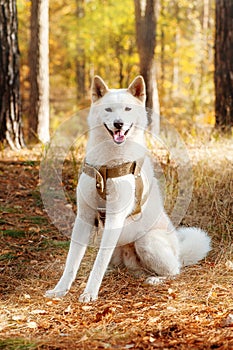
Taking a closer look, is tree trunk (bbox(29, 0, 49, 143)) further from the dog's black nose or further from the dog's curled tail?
the dog's black nose

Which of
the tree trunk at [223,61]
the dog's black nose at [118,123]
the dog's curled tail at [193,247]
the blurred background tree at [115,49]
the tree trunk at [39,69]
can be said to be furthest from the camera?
the blurred background tree at [115,49]

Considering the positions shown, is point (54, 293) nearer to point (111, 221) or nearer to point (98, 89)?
point (111, 221)

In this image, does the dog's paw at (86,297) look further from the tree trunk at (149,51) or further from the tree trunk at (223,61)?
the tree trunk at (149,51)

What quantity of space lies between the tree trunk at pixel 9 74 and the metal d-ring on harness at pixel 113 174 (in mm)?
3504

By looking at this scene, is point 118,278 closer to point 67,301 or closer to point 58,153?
point 67,301

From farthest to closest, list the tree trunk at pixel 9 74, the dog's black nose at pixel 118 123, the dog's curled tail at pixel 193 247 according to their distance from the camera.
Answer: the tree trunk at pixel 9 74 → the dog's curled tail at pixel 193 247 → the dog's black nose at pixel 118 123

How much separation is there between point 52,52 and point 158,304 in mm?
16635

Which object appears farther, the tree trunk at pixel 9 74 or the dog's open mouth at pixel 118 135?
the tree trunk at pixel 9 74

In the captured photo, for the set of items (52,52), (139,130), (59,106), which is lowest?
(59,106)

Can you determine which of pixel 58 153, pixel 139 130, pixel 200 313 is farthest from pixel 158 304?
pixel 58 153

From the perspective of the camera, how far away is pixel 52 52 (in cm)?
1872

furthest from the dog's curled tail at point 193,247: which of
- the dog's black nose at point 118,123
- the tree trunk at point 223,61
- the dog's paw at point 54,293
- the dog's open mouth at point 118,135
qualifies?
the tree trunk at point 223,61

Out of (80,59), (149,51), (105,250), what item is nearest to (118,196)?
(105,250)

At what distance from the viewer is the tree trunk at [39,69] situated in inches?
303
